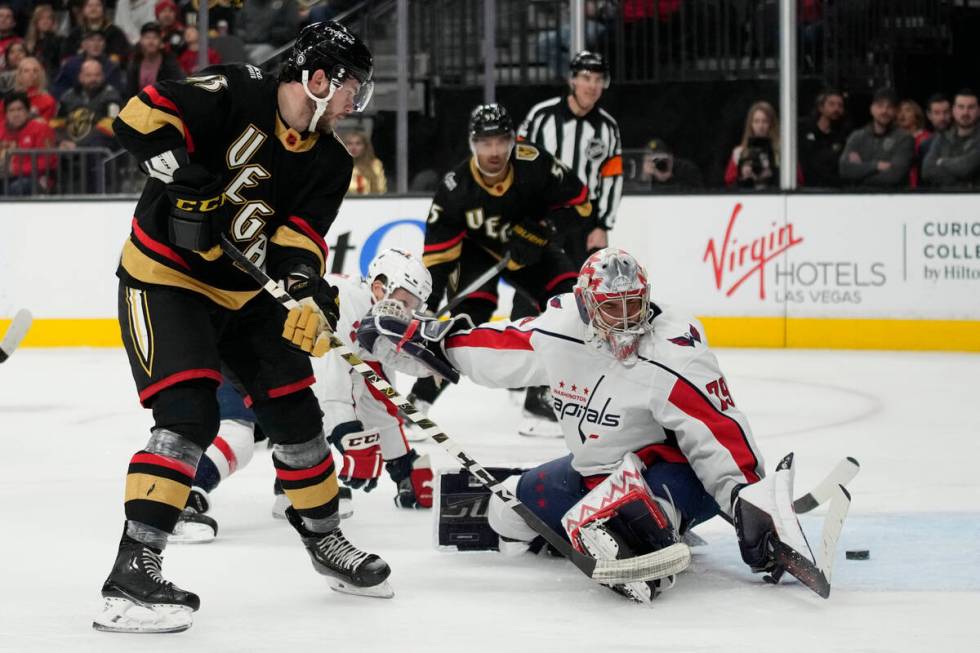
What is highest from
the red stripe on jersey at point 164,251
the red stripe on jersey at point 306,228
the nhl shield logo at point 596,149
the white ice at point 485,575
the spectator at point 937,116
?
the spectator at point 937,116

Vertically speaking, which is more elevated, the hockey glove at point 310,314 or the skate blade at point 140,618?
the hockey glove at point 310,314

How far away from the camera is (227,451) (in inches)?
142

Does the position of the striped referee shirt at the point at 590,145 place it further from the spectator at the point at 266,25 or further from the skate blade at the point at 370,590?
the skate blade at the point at 370,590

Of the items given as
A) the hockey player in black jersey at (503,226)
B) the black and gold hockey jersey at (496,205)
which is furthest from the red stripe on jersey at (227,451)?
the black and gold hockey jersey at (496,205)

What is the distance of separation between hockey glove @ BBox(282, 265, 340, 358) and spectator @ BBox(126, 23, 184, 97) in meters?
5.66

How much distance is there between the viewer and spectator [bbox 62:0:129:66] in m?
8.44

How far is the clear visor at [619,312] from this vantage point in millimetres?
2908

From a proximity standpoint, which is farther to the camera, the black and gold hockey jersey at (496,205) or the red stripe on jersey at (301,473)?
the black and gold hockey jersey at (496,205)

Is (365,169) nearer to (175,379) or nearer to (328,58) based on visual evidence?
(328,58)

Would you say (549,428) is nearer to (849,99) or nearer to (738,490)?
(738,490)

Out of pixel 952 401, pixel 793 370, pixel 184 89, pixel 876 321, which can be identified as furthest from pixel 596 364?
pixel 876 321

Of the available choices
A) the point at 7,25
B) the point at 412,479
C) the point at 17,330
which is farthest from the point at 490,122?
the point at 7,25

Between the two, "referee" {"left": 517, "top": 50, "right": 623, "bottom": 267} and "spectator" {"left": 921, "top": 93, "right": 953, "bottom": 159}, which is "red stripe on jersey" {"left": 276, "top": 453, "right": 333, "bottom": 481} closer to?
"referee" {"left": 517, "top": 50, "right": 623, "bottom": 267}

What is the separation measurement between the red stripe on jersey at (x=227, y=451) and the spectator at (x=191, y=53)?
4.95m
